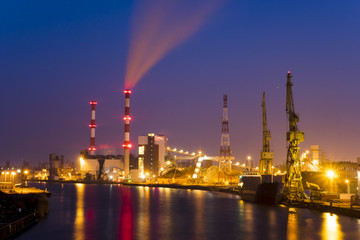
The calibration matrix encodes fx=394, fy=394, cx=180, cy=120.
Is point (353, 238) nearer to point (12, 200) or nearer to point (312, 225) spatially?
point (312, 225)

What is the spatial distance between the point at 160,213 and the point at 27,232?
26.2m

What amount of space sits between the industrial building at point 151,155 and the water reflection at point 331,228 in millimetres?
139755

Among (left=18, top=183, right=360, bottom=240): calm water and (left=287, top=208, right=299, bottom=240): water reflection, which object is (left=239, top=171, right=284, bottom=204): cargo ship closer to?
(left=18, top=183, right=360, bottom=240): calm water

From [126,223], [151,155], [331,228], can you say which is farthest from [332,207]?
[151,155]

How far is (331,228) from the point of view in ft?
142

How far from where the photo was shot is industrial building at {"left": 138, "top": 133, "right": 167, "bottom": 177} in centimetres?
18850

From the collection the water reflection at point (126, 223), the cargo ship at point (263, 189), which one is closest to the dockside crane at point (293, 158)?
the cargo ship at point (263, 189)

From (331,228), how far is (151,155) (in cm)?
14877

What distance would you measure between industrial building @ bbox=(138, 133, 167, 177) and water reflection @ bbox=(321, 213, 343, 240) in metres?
140

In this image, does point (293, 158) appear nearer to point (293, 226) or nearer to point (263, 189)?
point (263, 189)

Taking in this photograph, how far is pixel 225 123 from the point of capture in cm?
13838

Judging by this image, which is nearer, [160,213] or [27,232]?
[27,232]

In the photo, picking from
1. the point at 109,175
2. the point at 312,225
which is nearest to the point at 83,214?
the point at 312,225

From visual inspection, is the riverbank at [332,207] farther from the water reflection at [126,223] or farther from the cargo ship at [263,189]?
the water reflection at [126,223]
